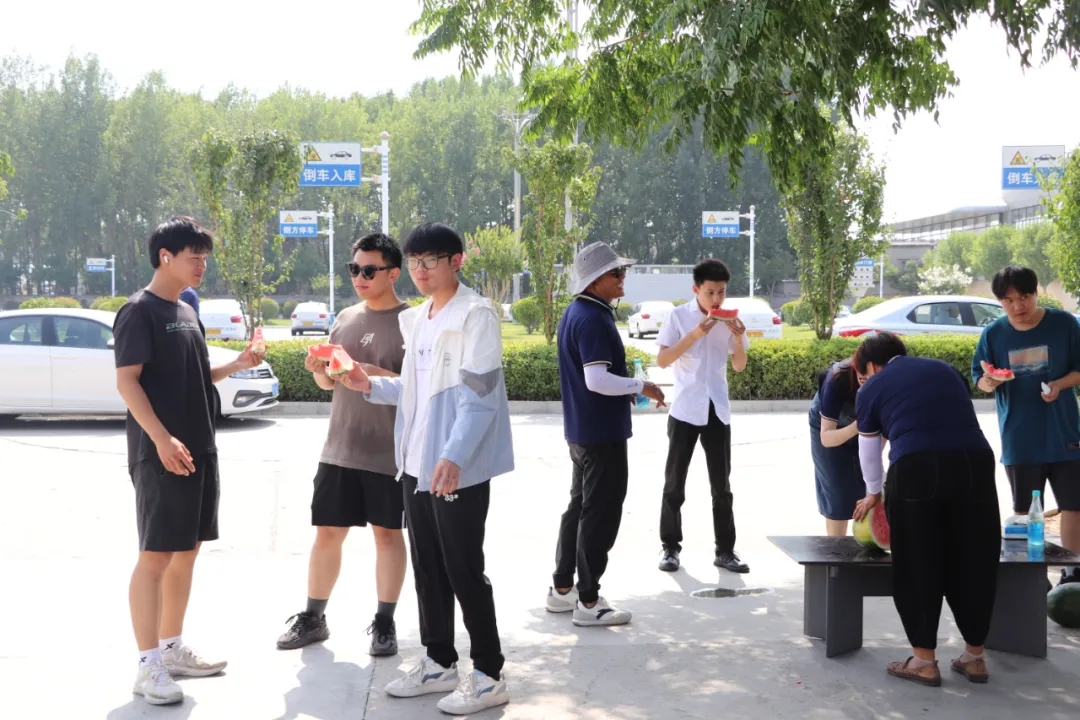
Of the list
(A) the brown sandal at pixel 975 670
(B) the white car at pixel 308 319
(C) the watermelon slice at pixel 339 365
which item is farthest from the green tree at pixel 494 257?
(A) the brown sandal at pixel 975 670

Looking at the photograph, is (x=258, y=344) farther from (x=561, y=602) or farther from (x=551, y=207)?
(x=551, y=207)

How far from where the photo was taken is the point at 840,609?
17.0ft

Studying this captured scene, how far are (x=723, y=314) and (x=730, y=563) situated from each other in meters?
1.57

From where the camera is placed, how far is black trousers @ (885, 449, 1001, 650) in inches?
184

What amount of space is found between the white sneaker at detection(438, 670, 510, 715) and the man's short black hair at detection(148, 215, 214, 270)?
2132 millimetres

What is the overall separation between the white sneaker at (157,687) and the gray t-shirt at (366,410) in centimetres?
116

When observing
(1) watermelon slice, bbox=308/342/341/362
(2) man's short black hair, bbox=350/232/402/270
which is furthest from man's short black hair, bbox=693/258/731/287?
(1) watermelon slice, bbox=308/342/341/362

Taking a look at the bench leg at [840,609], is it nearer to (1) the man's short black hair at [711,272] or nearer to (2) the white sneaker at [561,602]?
(2) the white sneaker at [561,602]

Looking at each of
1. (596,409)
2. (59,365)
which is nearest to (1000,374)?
(596,409)

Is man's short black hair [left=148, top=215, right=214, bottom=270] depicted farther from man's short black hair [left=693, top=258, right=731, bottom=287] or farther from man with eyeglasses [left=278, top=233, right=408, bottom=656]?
man's short black hair [left=693, top=258, right=731, bottom=287]

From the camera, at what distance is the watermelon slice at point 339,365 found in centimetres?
464

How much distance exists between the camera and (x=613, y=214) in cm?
7669

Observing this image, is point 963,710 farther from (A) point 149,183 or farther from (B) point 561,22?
(A) point 149,183

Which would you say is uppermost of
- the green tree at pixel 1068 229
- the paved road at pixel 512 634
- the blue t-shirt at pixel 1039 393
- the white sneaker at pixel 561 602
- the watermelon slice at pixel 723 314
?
the green tree at pixel 1068 229
